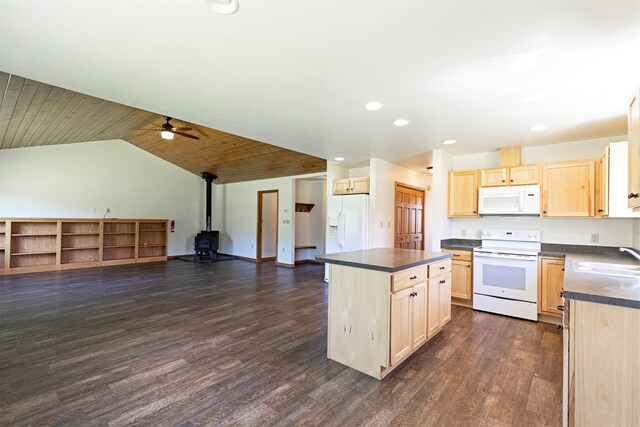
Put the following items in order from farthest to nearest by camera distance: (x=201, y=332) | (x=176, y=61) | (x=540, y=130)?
(x=540, y=130) < (x=201, y=332) < (x=176, y=61)

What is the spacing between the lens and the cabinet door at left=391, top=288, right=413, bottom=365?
2.34 metres

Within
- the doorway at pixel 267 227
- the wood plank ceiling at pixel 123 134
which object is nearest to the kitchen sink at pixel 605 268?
the wood plank ceiling at pixel 123 134

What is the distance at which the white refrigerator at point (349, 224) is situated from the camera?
524cm

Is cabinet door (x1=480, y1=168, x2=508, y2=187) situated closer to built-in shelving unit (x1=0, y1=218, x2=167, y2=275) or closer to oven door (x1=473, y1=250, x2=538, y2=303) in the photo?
oven door (x1=473, y1=250, x2=538, y2=303)

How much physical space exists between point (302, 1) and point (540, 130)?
341cm

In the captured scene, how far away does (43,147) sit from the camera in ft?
22.5

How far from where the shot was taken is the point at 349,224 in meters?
5.45

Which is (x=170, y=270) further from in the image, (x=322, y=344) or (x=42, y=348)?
(x=322, y=344)

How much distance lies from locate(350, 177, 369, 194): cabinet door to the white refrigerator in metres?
0.14

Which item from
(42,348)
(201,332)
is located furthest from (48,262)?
(201,332)

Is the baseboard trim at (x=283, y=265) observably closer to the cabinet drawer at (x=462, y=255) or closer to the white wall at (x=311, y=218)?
the white wall at (x=311, y=218)

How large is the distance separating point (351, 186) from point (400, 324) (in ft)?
11.4

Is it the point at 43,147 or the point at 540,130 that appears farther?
the point at 43,147

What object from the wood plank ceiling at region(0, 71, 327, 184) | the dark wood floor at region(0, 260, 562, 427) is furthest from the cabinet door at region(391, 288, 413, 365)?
the wood plank ceiling at region(0, 71, 327, 184)
